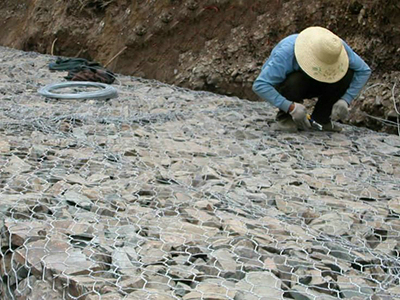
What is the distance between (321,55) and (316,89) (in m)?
0.33

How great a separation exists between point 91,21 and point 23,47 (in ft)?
4.29

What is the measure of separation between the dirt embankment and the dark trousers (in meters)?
0.80

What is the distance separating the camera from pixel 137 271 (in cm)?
192

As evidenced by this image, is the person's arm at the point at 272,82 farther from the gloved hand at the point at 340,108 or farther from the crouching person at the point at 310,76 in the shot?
the gloved hand at the point at 340,108

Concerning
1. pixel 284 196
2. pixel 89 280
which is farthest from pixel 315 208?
pixel 89 280

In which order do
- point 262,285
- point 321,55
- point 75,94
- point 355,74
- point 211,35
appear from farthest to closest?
point 211,35, point 75,94, point 355,74, point 321,55, point 262,285

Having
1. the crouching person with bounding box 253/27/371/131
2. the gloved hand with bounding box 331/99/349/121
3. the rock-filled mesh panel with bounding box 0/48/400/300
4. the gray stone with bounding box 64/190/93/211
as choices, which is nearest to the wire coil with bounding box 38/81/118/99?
the rock-filled mesh panel with bounding box 0/48/400/300

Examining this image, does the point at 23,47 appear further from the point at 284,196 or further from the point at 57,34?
the point at 284,196

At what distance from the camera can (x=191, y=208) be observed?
8.16 feet

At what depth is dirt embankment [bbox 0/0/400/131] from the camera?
467 centimetres

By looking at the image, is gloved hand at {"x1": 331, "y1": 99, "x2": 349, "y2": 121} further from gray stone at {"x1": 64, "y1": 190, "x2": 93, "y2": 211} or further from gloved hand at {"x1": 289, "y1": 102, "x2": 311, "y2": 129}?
gray stone at {"x1": 64, "y1": 190, "x2": 93, "y2": 211}

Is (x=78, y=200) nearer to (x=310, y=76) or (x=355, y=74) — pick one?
(x=310, y=76)

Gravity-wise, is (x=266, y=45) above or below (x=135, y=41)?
above

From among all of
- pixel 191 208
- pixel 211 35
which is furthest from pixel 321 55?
pixel 211 35
